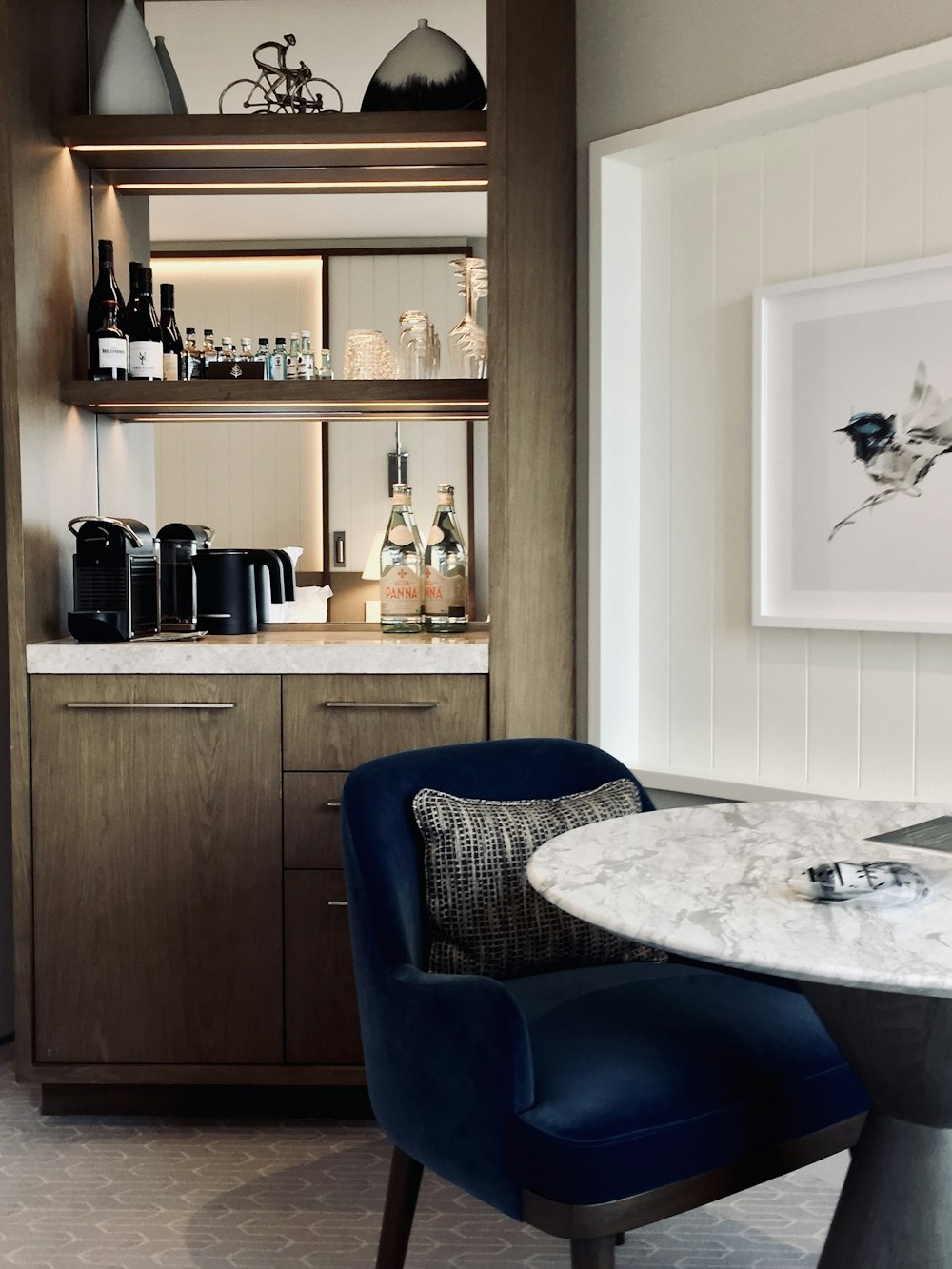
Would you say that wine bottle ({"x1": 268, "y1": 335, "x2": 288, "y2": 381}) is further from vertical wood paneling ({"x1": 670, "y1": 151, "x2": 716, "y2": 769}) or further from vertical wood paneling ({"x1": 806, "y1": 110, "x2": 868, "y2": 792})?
vertical wood paneling ({"x1": 806, "y1": 110, "x2": 868, "y2": 792})

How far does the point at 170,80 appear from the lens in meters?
2.89

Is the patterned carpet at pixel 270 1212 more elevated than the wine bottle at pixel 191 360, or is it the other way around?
the wine bottle at pixel 191 360

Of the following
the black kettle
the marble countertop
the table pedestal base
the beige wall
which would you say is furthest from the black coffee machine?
the table pedestal base

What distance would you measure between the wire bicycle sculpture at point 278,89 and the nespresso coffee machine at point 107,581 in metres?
0.98

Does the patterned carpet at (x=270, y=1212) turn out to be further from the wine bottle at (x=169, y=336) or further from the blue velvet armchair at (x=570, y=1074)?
the wine bottle at (x=169, y=336)

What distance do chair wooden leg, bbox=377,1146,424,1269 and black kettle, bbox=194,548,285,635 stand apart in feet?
4.39

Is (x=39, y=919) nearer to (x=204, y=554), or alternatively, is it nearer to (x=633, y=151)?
(x=204, y=554)

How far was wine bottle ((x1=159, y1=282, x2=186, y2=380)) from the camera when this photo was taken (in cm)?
286

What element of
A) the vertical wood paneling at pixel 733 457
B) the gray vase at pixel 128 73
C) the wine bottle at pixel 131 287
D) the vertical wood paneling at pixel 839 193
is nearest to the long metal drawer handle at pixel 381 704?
the vertical wood paneling at pixel 733 457

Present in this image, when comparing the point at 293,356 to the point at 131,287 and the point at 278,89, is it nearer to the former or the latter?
the point at 131,287

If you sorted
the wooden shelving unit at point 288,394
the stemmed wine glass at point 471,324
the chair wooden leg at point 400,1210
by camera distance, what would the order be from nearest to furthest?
the chair wooden leg at point 400,1210, the wooden shelving unit at point 288,394, the stemmed wine glass at point 471,324

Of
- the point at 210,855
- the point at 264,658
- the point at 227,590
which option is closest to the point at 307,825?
the point at 210,855

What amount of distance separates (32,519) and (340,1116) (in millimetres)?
1438

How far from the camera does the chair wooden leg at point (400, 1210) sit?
6.21 feet
